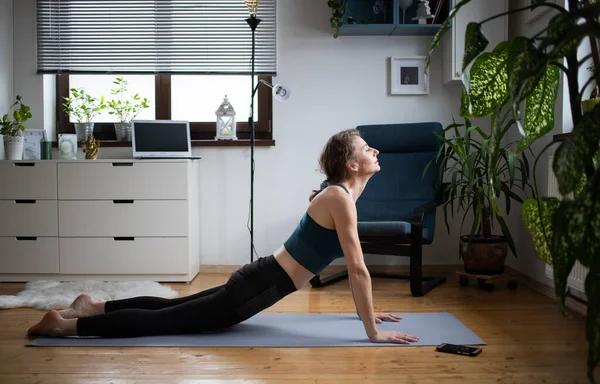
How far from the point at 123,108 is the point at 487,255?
2.66m

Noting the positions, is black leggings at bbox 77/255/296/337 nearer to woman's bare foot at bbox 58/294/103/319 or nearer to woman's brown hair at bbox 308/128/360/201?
woman's bare foot at bbox 58/294/103/319

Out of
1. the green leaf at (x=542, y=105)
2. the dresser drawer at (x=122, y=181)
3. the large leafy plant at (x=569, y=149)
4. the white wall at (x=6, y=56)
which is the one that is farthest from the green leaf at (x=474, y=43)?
the white wall at (x=6, y=56)

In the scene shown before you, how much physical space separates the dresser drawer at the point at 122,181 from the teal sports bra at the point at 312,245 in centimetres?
168

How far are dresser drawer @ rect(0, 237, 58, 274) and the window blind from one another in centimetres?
124

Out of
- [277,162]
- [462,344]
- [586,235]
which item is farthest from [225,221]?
[586,235]

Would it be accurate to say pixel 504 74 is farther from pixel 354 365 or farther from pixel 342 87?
pixel 342 87

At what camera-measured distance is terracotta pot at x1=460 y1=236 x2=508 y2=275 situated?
3596 millimetres

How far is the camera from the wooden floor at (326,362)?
6.64 feet

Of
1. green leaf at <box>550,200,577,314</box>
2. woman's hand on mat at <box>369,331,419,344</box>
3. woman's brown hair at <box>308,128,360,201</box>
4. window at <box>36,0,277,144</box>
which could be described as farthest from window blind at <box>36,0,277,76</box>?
green leaf at <box>550,200,577,314</box>

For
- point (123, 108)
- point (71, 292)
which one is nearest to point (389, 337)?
point (71, 292)

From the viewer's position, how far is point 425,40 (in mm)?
4293

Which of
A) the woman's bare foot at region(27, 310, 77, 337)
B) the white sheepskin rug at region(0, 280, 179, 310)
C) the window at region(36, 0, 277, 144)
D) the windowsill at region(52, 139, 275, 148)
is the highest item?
the window at region(36, 0, 277, 144)

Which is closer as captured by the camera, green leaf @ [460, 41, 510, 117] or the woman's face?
green leaf @ [460, 41, 510, 117]

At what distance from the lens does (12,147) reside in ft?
12.9
